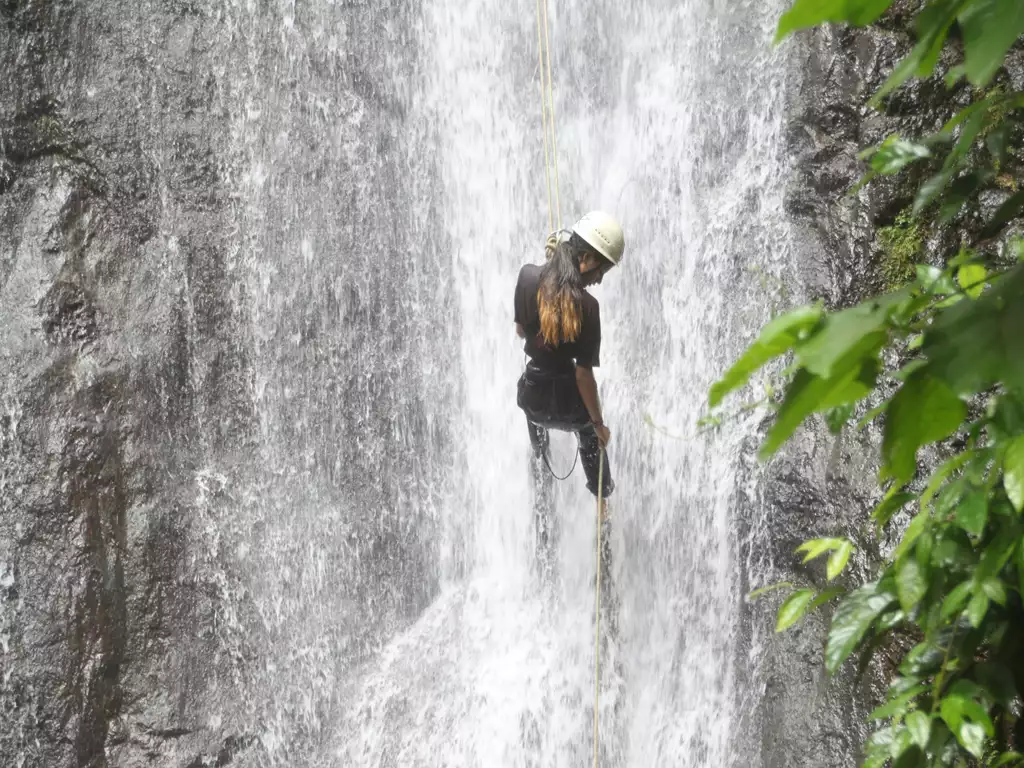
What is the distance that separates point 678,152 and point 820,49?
3.41ft

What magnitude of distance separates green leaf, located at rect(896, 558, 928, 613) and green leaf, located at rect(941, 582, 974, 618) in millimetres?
37

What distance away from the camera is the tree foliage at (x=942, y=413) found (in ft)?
1.97

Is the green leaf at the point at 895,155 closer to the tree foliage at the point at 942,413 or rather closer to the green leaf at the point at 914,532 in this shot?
the tree foliage at the point at 942,413

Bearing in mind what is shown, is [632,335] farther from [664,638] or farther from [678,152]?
[664,638]

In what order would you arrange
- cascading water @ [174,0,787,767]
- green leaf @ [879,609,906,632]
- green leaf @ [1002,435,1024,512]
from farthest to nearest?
cascading water @ [174,0,787,767]
green leaf @ [879,609,906,632]
green leaf @ [1002,435,1024,512]

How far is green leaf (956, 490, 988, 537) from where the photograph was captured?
127 cm

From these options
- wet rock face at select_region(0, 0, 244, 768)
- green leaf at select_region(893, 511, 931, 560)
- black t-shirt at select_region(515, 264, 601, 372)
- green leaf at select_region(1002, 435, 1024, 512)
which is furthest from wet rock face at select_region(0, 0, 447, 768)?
green leaf at select_region(1002, 435, 1024, 512)

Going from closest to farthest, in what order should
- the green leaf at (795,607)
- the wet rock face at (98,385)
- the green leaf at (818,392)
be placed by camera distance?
the green leaf at (818,392), the green leaf at (795,607), the wet rock face at (98,385)

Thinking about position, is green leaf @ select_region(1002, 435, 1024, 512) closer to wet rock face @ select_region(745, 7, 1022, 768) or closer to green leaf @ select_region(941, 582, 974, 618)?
green leaf @ select_region(941, 582, 974, 618)

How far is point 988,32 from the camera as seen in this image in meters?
0.58

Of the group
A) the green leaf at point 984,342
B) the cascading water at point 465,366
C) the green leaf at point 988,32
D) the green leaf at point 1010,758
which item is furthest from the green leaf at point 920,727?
the cascading water at point 465,366

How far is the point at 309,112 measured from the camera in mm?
6051

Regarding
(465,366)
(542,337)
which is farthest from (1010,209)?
(465,366)

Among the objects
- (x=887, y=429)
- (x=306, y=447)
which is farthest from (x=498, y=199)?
(x=887, y=429)
